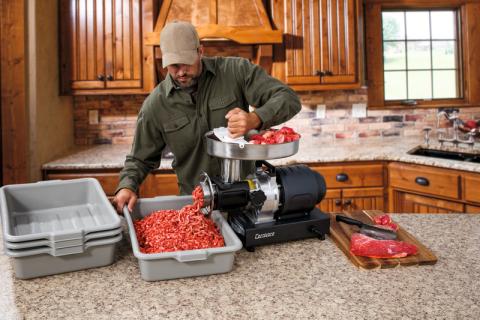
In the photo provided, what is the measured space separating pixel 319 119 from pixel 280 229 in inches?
107

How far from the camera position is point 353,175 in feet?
11.6

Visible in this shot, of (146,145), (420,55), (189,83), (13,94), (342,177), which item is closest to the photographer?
(189,83)

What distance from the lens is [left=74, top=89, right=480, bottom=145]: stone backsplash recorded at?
13.6 feet

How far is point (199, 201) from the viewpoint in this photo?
161 cm

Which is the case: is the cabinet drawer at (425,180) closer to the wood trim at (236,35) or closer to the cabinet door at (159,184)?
the wood trim at (236,35)

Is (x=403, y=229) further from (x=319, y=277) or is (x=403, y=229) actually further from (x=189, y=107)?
(x=189, y=107)

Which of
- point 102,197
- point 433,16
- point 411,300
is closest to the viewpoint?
point 411,300

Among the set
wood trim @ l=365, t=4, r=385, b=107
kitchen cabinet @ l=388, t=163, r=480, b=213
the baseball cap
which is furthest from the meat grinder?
wood trim @ l=365, t=4, r=385, b=107

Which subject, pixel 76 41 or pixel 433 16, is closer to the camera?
pixel 76 41

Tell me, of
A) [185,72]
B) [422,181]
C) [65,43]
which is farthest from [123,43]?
[422,181]

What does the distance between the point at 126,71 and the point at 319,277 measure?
2731mm

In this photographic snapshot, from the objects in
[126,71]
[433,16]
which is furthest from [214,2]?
[433,16]

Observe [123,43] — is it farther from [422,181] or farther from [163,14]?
[422,181]

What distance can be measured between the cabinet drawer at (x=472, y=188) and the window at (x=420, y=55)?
1387mm
